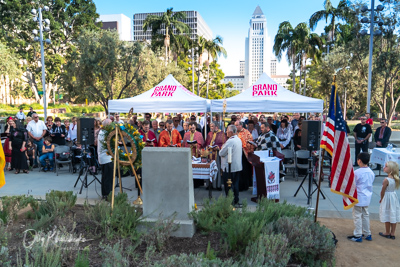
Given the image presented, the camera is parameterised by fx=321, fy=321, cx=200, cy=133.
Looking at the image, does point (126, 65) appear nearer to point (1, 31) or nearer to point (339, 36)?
point (1, 31)

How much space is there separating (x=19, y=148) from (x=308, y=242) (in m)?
10.3

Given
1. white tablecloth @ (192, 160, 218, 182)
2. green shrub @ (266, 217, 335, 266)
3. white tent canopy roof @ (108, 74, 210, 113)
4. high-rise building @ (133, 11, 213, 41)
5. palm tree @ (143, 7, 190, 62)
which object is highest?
high-rise building @ (133, 11, 213, 41)

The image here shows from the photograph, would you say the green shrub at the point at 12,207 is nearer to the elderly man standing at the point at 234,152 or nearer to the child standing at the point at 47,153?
the elderly man standing at the point at 234,152

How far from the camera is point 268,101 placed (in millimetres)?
10477

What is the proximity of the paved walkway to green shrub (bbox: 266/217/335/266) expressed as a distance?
2.01 m

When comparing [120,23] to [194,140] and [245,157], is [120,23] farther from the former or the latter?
[245,157]

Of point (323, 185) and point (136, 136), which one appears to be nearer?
point (136, 136)

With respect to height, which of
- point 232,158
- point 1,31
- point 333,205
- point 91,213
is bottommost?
point 333,205

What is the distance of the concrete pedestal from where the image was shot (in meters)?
5.29

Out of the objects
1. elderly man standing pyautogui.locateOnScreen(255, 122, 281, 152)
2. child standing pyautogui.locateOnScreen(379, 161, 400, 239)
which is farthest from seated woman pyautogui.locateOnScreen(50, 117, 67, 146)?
child standing pyautogui.locateOnScreen(379, 161, 400, 239)

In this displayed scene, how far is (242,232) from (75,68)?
799 inches

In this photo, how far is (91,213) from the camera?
5.59 metres

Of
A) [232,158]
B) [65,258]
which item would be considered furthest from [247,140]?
[65,258]

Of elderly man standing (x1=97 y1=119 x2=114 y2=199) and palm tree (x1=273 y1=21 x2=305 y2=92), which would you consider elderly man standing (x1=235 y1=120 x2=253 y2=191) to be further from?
palm tree (x1=273 y1=21 x2=305 y2=92)
